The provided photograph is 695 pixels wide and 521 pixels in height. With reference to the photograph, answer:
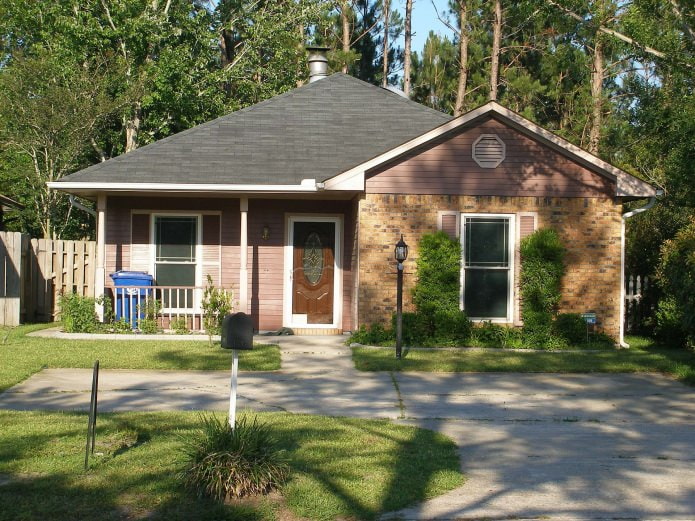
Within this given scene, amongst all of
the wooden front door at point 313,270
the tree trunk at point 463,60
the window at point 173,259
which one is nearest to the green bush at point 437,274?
the wooden front door at point 313,270

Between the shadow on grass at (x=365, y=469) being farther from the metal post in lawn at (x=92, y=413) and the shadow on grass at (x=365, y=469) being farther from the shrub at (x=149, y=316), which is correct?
the shrub at (x=149, y=316)

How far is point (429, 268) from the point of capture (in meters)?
14.2

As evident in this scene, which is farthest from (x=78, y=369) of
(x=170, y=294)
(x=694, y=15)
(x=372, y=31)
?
(x=372, y=31)

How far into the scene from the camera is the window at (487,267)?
14.7 metres

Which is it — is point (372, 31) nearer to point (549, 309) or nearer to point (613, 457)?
point (549, 309)

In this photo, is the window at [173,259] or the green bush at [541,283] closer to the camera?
the green bush at [541,283]

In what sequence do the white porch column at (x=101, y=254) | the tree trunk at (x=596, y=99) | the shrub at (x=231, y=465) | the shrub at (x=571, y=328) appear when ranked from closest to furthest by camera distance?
1. the shrub at (x=231, y=465)
2. the shrub at (x=571, y=328)
3. the white porch column at (x=101, y=254)
4. the tree trunk at (x=596, y=99)

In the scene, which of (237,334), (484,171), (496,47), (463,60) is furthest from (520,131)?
(463,60)

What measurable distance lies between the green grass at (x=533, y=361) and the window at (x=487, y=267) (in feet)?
3.69

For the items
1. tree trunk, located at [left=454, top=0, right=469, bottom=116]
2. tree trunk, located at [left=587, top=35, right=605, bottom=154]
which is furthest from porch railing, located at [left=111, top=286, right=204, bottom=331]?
tree trunk, located at [left=454, top=0, right=469, bottom=116]

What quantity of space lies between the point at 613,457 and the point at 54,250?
14.2 m

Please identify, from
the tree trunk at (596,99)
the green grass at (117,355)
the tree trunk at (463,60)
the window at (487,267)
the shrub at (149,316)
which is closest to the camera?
the green grass at (117,355)

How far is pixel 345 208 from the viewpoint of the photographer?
1631 cm

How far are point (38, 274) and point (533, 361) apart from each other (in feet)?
36.0
